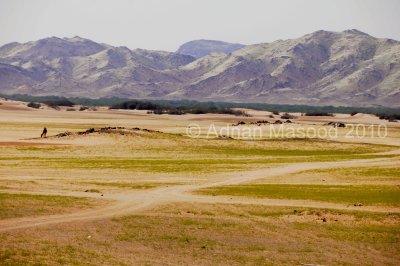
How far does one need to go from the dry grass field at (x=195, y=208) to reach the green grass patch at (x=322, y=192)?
0.07 m

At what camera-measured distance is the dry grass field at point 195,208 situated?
946 inches

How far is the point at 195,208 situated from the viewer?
32094 mm

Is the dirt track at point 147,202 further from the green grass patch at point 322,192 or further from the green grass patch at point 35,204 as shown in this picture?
the green grass patch at point 322,192

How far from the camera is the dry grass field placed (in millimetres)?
24031

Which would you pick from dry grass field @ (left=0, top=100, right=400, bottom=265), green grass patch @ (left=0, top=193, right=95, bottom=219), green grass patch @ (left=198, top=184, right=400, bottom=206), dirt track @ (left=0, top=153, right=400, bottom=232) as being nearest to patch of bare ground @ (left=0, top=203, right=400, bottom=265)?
dry grass field @ (left=0, top=100, right=400, bottom=265)

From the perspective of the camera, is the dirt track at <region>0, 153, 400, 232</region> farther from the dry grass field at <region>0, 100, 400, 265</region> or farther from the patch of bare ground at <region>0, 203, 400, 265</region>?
the patch of bare ground at <region>0, 203, 400, 265</region>

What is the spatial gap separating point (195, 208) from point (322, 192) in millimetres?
10303

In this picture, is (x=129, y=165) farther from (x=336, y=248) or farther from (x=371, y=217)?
(x=336, y=248)

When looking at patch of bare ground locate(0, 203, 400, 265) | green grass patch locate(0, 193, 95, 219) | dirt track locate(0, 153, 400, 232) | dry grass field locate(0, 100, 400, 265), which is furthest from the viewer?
green grass patch locate(0, 193, 95, 219)

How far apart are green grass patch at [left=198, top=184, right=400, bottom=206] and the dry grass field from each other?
2.6 inches

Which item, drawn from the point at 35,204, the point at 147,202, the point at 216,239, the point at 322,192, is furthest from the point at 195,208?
the point at 322,192

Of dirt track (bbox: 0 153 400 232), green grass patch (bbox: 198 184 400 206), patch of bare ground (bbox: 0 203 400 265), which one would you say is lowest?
patch of bare ground (bbox: 0 203 400 265)

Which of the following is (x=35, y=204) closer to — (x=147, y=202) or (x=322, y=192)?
(x=147, y=202)

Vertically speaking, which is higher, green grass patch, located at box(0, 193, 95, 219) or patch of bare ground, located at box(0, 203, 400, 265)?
green grass patch, located at box(0, 193, 95, 219)
